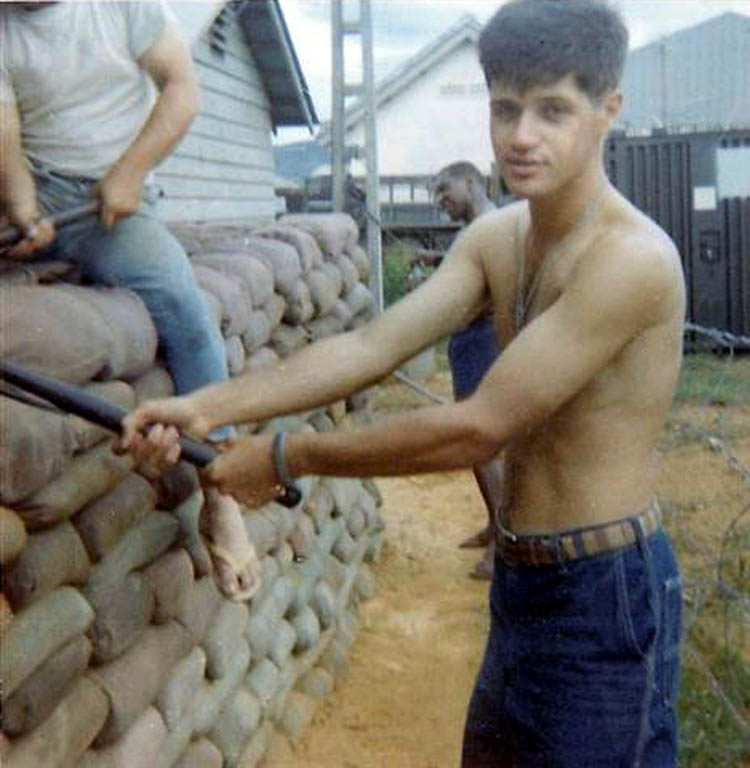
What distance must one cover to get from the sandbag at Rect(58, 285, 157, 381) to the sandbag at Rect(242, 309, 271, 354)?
1045 millimetres

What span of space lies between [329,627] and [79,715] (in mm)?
2360

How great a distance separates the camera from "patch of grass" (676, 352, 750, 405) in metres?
9.91

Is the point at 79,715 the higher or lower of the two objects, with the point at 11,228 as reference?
lower

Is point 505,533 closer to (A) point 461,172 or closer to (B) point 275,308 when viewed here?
(B) point 275,308

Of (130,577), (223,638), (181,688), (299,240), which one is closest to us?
(130,577)

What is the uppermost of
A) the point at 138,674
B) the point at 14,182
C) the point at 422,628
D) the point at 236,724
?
the point at 14,182

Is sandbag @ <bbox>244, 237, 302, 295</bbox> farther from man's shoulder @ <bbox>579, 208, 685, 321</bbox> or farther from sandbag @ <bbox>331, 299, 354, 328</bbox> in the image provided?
man's shoulder @ <bbox>579, 208, 685, 321</bbox>

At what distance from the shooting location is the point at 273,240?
4.77m

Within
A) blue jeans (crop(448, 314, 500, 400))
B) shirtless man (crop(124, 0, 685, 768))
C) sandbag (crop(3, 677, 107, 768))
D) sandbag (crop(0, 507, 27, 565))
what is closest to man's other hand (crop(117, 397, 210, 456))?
shirtless man (crop(124, 0, 685, 768))

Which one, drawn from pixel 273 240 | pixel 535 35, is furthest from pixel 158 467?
pixel 273 240

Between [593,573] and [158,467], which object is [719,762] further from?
[158,467]

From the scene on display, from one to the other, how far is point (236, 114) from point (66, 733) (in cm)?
1039

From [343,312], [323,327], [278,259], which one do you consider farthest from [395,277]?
[278,259]

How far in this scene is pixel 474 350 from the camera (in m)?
5.21
